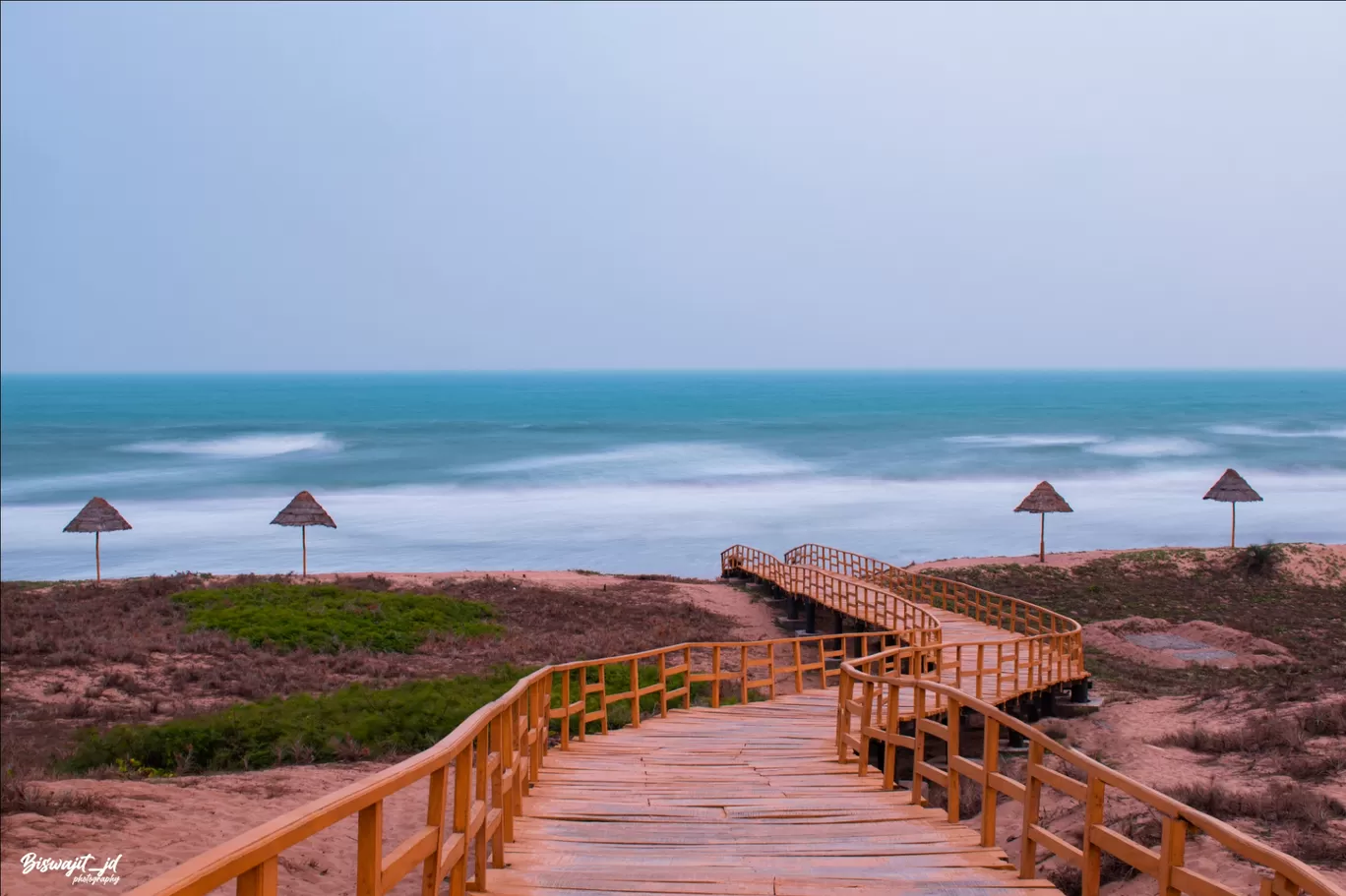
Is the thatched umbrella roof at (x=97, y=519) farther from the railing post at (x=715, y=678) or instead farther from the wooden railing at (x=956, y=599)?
the railing post at (x=715, y=678)

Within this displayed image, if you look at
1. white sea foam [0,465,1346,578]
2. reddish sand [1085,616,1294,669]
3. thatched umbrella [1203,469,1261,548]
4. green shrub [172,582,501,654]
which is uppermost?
thatched umbrella [1203,469,1261,548]

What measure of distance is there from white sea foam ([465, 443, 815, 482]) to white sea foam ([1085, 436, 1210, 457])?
1219 inches

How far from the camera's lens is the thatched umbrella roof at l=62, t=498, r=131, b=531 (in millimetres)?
34281

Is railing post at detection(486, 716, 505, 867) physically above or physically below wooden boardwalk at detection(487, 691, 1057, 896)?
above

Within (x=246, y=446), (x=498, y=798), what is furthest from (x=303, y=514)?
(x=246, y=446)

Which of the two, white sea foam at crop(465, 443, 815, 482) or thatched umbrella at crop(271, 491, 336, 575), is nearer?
thatched umbrella at crop(271, 491, 336, 575)

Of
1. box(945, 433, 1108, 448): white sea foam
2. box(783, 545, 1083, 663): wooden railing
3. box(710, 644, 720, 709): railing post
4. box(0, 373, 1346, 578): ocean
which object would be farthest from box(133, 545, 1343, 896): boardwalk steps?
box(945, 433, 1108, 448): white sea foam

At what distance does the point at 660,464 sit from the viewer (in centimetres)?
9525

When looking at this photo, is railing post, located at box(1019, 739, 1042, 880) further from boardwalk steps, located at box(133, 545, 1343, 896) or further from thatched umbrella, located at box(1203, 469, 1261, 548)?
thatched umbrella, located at box(1203, 469, 1261, 548)

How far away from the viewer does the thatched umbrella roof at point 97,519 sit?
34281 millimetres

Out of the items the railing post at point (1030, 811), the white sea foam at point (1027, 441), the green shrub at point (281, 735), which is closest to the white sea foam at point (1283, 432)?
the white sea foam at point (1027, 441)

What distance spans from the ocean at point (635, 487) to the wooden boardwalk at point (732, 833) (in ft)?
122

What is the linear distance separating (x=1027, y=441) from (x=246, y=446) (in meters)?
81.6

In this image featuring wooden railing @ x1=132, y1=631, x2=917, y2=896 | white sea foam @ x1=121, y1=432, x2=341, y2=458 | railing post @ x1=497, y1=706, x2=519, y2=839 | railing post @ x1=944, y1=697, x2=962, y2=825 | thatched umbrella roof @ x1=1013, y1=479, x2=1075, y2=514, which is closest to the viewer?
wooden railing @ x1=132, y1=631, x2=917, y2=896
